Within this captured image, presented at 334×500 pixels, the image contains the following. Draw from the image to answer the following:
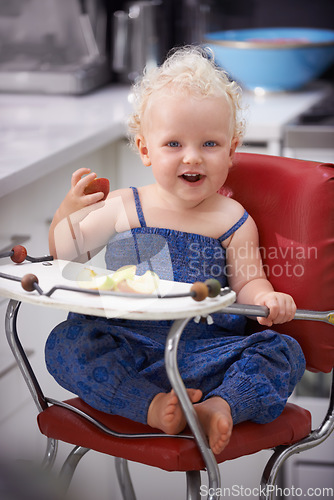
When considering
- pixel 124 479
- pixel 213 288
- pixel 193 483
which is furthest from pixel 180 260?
pixel 124 479

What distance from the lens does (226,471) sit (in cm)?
177

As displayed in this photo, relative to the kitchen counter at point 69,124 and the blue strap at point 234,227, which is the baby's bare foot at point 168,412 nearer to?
the blue strap at point 234,227

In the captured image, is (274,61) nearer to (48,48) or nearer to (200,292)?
(48,48)

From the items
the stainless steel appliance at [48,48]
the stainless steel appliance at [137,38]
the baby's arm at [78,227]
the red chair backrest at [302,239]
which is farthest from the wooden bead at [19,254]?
the stainless steel appliance at [137,38]

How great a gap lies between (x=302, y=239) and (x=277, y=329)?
0.14 metres

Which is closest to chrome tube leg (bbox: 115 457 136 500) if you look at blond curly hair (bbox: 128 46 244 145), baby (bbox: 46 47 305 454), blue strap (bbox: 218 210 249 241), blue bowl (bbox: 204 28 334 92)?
baby (bbox: 46 47 305 454)

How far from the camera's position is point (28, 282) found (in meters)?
0.84

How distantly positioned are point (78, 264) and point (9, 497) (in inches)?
21.9

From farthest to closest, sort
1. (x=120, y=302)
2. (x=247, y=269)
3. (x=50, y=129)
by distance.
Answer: (x=50, y=129) → (x=247, y=269) → (x=120, y=302)

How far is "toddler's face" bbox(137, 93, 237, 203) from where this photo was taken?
93 centimetres

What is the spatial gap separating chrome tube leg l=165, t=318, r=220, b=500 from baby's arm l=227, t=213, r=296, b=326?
0.19 metres

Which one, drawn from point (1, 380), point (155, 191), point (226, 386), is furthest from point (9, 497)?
point (1, 380)

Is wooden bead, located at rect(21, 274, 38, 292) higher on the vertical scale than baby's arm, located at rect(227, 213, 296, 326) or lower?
higher

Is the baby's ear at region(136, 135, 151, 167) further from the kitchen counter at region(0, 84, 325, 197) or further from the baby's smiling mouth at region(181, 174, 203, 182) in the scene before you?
the kitchen counter at region(0, 84, 325, 197)
